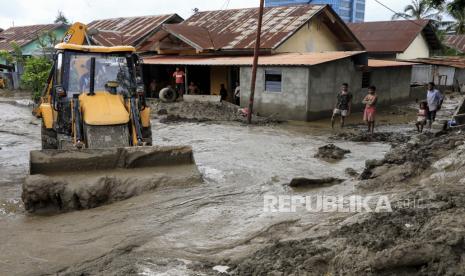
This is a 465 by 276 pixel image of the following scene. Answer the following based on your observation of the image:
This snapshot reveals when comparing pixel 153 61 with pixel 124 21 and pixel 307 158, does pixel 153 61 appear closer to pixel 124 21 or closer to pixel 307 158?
pixel 124 21

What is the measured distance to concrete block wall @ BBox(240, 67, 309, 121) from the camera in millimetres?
16764

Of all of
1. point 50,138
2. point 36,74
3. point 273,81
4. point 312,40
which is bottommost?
point 50,138

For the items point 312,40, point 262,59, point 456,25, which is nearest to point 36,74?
point 262,59

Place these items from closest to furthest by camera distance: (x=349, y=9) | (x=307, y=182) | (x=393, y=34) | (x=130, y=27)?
(x=307, y=182), (x=130, y=27), (x=393, y=34), (x=349, y=9)

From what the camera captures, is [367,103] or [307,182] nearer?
[307,182]

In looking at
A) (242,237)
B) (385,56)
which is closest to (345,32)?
(385,56)

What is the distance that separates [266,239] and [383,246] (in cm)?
163

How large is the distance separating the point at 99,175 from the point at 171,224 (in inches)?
63.7

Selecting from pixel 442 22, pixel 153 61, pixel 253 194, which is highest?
pixel 442 22

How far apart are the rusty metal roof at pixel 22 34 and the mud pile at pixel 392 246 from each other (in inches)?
1235

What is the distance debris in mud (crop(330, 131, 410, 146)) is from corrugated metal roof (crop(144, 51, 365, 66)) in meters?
3.73

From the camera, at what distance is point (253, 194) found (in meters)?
7.43

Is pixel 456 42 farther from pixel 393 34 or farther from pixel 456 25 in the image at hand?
pixel 393 34

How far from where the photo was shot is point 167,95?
70.2 ft
